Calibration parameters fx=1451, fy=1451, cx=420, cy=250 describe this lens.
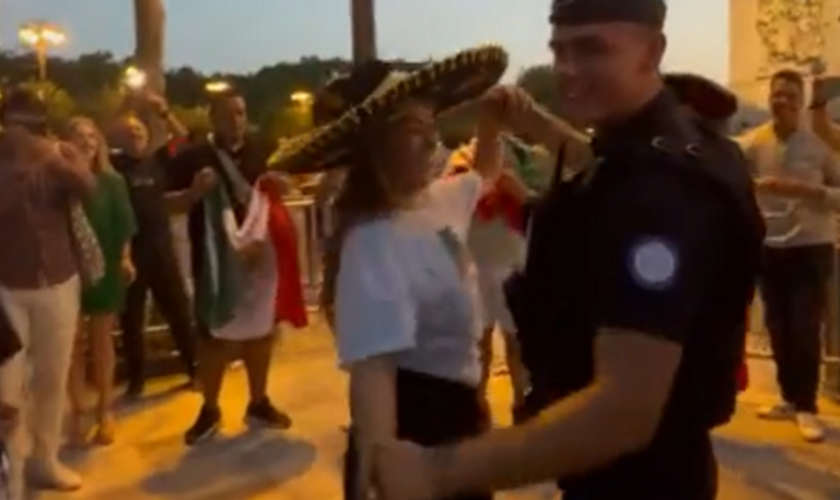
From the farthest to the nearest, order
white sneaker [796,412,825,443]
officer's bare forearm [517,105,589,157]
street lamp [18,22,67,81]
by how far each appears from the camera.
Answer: street lamp [18,22,67,81] < white sneaker [796,412,825,443] < officer's bare forearm [517,105,589,157]

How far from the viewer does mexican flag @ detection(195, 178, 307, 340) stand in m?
6.32

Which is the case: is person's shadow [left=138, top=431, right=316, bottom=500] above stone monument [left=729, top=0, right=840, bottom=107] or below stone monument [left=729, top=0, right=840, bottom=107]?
below

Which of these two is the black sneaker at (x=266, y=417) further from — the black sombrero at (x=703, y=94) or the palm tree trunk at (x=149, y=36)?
the palm tree trunk at (x=149, y=36)

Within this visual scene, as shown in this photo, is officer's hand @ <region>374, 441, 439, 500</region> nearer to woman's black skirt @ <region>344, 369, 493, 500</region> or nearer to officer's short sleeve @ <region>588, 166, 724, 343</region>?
officer's short sleeve @ <region>588, 166, 724, 343</region>

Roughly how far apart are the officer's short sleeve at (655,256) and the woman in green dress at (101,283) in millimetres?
4677

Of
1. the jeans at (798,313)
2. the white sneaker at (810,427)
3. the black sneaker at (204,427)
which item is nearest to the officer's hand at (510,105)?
the jeans at (798,313)

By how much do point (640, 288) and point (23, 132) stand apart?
13.6 feet

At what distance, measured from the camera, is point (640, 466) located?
173 cm

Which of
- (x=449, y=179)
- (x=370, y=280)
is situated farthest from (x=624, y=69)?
(x=449, y=179)

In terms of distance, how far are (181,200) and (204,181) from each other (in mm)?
240

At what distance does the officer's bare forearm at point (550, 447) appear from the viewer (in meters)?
1.53

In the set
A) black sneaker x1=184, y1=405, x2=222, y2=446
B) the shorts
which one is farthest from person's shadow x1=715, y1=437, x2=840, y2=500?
black sneaker x1=184, y1=405, x2=222, y2=446

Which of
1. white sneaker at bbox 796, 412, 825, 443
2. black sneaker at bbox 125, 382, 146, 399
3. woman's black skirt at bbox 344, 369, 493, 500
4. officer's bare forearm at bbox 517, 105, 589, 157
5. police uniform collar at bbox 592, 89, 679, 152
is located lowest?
black sneaker at bbox 125, 382, 146, 399

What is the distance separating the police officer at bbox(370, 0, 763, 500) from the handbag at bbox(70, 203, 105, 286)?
13.0 feet
